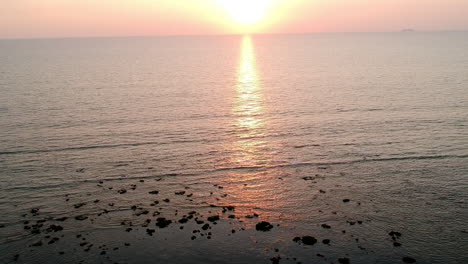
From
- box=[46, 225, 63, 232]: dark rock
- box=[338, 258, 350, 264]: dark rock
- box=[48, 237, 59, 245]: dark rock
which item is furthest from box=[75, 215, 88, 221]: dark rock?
box=[338, 258, 350, 264]: dark rock

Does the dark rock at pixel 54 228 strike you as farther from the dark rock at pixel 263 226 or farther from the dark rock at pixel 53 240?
the dark rock at pixel 263 226

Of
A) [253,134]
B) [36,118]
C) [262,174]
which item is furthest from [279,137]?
[36,118]

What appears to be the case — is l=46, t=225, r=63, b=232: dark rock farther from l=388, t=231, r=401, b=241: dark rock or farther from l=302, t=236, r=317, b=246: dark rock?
l=388, t=231, r=401, b=241: dark rock

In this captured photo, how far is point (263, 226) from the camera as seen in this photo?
110ft

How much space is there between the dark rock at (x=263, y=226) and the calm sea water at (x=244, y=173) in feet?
1.76

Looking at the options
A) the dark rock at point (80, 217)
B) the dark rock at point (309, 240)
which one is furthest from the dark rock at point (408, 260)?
the dark rock at point (80, 217)

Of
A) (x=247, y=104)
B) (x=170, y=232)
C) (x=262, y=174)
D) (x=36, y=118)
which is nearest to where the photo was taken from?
(x=170, y=232)

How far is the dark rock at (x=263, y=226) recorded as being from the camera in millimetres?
33188

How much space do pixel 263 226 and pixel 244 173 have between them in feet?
41.2

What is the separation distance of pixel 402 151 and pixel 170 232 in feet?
109

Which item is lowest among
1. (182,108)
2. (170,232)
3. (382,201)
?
(170,232)

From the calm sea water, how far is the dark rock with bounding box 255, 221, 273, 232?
1.76ft

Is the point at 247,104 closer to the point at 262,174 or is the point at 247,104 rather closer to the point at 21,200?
the point at 262,174

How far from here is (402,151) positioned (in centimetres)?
5066
